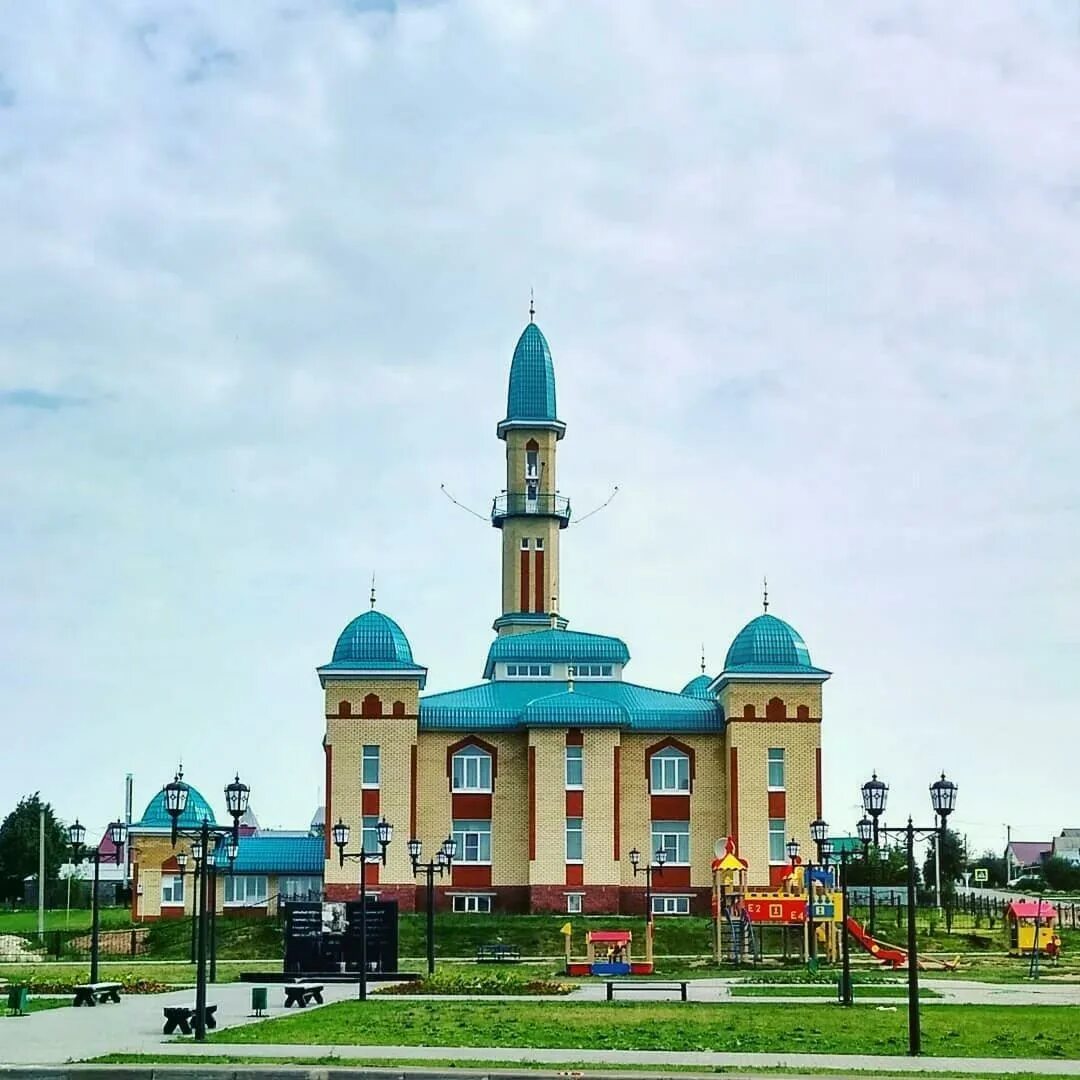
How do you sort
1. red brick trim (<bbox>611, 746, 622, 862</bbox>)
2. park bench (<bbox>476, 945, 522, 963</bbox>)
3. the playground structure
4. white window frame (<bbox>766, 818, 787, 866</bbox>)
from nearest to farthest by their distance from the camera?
the playground structure → park bench (<bbox>476, 945, 522, 963</bbox>) → red brick trim (<bbox>611, 746, 622, 862</bbox>) → white window frame (<bbox>766, 818, 787, 866</bbox>)

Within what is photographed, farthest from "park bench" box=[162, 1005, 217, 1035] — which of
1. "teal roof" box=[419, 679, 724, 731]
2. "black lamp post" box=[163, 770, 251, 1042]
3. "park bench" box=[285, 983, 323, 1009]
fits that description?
"teal roof" box=[419, 679, 724, 731]

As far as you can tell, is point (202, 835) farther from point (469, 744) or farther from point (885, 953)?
point (469, 744)

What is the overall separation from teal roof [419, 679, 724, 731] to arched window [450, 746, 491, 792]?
0.94 m

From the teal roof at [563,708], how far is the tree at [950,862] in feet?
136

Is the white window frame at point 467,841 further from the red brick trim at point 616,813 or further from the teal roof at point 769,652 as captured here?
the teal roof at point 769,652

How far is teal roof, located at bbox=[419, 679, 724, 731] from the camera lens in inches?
2603

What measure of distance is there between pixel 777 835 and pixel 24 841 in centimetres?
5952

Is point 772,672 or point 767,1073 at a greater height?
point 772,672

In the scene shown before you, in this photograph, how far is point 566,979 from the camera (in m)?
42.8

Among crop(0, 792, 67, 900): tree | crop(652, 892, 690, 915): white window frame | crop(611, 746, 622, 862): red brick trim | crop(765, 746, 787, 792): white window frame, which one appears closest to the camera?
crop(611, 746, 622, 862): red brick trim

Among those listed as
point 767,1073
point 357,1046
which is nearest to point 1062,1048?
point 767,1073

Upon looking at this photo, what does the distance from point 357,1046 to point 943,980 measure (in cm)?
2271

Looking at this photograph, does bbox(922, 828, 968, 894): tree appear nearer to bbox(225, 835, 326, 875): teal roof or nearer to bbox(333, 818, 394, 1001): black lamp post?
bbox(225, 835, 326, 875): teal roof

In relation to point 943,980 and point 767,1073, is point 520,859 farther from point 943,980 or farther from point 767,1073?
point 767,1073
